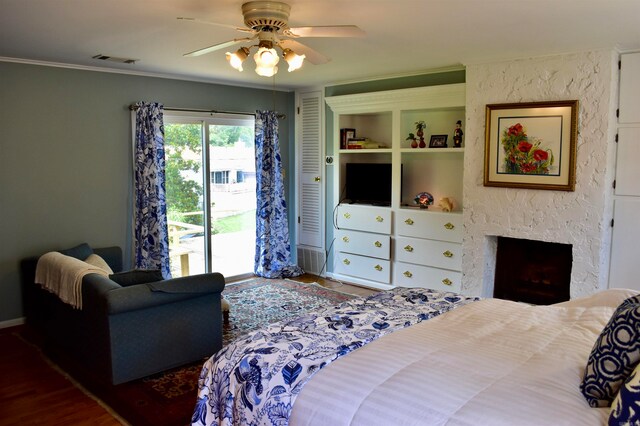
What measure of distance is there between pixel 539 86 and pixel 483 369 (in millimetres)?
3360

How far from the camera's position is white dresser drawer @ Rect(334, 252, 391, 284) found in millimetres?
5848

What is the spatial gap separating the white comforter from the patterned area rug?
66.5 inches

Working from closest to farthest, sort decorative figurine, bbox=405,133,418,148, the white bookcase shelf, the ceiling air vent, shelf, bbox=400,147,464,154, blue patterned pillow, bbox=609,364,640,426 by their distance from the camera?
blue patterned pillow, bbox=609,364,640,426
the ceiling air vent
shelf, bbox=400,147,464,154
the white bookcase shelf
decorative figurine, bbox=405,133,418,148

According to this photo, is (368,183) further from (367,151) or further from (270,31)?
(270,31)

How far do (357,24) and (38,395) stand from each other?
322 cm

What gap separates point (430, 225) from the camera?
5.37 m

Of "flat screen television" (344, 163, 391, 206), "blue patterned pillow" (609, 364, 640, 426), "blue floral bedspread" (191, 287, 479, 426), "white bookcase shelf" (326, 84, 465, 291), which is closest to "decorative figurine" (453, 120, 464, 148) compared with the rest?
"white bookcase shelf" (326, 84, 465, 291)

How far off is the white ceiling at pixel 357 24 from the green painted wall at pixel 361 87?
0.84 feet

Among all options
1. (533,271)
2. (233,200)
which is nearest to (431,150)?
(533,271)

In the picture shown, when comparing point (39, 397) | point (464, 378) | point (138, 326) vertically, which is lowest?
point (39, 397)

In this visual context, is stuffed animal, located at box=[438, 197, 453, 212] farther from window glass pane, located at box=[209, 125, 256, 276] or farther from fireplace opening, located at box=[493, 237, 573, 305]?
window glass pane, located at box=[209, 125, 256, 276]

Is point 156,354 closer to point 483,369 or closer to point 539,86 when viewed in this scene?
point 483,369

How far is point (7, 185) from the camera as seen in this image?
464 centimetres

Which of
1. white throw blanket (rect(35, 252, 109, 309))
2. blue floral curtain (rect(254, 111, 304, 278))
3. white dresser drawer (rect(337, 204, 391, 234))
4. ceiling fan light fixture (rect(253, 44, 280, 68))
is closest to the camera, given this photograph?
ceiling fan light fixture (rect(253, 44, 280, 68))
